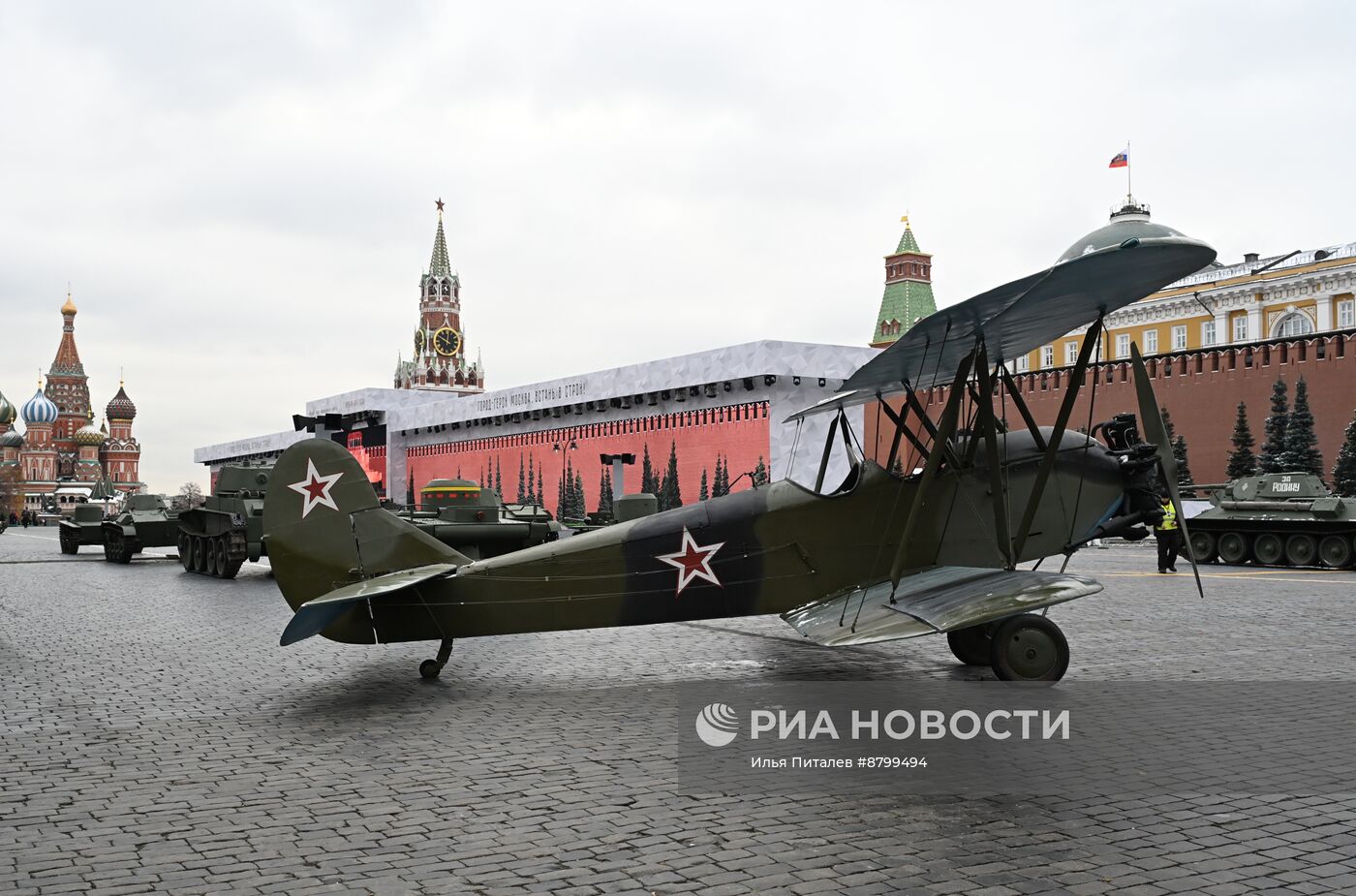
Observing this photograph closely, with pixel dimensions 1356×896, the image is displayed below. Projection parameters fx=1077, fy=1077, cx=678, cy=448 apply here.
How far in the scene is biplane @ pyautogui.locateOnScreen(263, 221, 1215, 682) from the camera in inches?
316

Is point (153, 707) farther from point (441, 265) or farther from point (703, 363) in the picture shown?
point (441, 265)

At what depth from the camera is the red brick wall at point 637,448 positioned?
4741cm

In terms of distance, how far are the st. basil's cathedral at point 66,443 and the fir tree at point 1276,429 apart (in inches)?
4850

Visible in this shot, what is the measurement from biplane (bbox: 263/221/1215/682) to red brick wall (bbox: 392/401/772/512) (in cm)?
3387

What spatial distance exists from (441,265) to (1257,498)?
5372 inches

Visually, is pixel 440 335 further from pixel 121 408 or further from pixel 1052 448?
pixel 1052 448

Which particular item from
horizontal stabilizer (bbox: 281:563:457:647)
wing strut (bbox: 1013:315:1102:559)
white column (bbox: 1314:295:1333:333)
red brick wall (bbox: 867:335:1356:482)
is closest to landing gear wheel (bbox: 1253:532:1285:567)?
red brick wall (bbox: 867:335:1356:482)

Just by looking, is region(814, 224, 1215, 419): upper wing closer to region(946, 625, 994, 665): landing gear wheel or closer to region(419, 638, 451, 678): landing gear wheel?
region(946, 625, 994, 665): landing gear wheel

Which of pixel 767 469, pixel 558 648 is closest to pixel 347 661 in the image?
pixel 558 648

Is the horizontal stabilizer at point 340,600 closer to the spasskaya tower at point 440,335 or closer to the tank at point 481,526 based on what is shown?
the tank at point 481,526

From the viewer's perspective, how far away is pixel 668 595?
8.32m

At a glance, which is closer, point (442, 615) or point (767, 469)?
point (442, 615)

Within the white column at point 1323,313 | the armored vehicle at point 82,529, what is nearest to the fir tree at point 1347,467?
the white column at point 1323,313

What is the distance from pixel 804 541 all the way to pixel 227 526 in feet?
54.3
